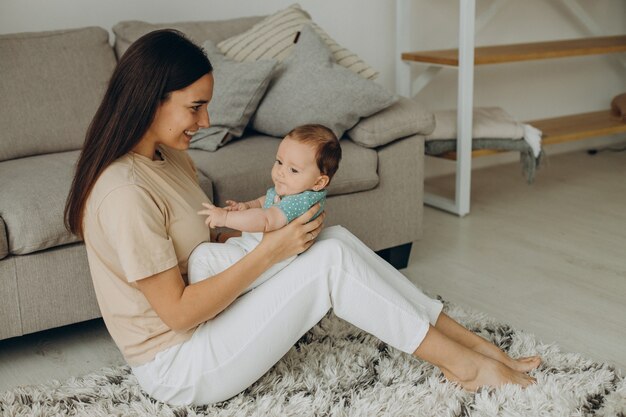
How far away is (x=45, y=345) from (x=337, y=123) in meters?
1.09

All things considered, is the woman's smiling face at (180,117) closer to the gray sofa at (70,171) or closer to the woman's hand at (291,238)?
the woman's hand at (291,238)

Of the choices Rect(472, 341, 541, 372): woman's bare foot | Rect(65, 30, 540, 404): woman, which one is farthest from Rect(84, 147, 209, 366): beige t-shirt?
Rect(472, 341, 541, 372): woman's bare foot

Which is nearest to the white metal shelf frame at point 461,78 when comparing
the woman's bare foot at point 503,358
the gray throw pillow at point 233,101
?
the gray throw pillow at point 233,101

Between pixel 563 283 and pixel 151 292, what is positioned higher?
pixel 151 292

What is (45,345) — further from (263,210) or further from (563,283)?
(563,283)

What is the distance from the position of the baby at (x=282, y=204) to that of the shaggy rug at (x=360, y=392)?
0.98 feet

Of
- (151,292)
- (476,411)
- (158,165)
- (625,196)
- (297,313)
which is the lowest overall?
(625,196)

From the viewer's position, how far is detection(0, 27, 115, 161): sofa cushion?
2461 millimetres

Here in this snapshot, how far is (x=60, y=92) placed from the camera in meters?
2.54

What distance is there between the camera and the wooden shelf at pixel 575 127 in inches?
134

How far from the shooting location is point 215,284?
1539 millimetres

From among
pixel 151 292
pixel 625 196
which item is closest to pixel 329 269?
pixel 151 292

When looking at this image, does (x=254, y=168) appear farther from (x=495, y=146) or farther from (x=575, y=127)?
(x=575, y=127)

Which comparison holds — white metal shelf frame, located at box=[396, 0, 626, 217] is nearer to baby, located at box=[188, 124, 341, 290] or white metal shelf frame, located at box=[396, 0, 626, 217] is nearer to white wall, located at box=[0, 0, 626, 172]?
white wall, located at box=[0, 0, 626, 172]
